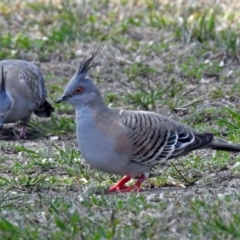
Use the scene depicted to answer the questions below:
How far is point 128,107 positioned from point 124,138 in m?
2.52

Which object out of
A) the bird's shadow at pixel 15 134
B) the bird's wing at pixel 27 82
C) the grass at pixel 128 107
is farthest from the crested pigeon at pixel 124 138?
the bird's wing at pixel 27 82

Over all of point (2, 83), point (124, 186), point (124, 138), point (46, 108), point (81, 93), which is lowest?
point (46, 108)

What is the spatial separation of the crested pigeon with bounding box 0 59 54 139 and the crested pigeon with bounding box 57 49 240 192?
2.04 m

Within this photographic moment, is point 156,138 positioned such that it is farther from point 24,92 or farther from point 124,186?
point 24,92

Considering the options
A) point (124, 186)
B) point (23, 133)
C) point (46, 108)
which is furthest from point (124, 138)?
point (46, 108)

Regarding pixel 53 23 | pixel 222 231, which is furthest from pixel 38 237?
pixel 53 23

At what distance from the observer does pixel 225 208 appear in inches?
215

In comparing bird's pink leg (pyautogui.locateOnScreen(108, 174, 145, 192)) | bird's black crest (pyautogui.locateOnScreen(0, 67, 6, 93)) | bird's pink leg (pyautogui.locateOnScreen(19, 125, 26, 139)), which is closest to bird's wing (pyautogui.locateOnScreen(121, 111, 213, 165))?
bird's pink leg (pyautogui.locateOnScreen(108, 174, 145, 192))

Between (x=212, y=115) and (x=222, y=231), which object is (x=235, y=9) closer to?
(x=212, y=115)

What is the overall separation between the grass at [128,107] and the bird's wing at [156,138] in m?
0.25

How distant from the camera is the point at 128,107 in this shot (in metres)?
9.02

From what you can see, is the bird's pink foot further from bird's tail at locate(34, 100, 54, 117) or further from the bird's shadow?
bird's tail at locate(34, 100, 54, 117)

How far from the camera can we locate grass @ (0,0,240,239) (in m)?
5.32

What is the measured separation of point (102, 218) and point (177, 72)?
490 cm
